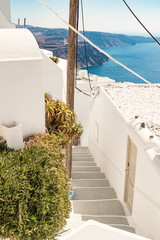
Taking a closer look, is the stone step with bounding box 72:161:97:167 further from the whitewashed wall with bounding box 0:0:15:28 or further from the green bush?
the green bush

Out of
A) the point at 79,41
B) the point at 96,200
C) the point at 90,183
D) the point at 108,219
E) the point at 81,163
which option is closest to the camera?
the point at 108,219

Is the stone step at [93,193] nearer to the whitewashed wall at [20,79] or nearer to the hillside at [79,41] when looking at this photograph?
the whitewashed wall at [20,79]

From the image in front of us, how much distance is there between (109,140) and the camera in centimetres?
990

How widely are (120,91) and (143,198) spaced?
5.54 metres

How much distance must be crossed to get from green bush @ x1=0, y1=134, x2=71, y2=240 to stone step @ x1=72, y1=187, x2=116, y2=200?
4.09m

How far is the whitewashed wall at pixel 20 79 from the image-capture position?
16.2ft

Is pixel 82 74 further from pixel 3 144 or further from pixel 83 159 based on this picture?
pixel 3 144

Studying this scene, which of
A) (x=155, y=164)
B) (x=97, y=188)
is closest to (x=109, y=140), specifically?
(x=97, y=188)

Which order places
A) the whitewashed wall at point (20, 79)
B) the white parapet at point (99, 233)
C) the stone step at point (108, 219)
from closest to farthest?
the white parapet at point (99, 233) < the whitewashed wall at point (20, 79) < the stone step at point (108, 219)

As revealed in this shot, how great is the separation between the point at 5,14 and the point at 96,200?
6.30m

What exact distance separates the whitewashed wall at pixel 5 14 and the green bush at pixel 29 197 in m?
4.51

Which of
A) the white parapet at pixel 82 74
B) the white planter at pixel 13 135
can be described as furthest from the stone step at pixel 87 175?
the white parapet at pixel 82 74

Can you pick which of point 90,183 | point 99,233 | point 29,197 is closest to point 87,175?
point 90,183

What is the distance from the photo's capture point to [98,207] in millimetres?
7809
